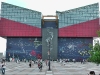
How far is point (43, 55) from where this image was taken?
371 feet

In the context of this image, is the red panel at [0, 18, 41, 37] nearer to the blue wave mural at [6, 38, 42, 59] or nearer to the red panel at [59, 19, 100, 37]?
the blue wave mural at [6, 38, 42, 59]

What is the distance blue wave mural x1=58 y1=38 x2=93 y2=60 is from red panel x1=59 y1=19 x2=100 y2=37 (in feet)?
10.7

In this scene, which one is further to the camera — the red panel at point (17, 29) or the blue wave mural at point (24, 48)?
the blue wave mural at point (24, 48)

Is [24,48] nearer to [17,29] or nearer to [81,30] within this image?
[17,29]

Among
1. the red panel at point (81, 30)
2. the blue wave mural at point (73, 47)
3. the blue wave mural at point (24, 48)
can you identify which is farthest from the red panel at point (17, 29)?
the blue wave mural at point (73, 47)

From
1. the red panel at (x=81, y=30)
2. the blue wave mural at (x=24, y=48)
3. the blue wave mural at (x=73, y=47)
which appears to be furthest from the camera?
the blue wave mural at (x=24, y=48)

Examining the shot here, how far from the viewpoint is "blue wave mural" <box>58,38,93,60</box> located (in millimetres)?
113188

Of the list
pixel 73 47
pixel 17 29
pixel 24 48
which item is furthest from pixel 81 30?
pixel 17 29

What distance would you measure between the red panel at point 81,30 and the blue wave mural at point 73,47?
10.7 ft

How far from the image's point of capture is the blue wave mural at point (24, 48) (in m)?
114

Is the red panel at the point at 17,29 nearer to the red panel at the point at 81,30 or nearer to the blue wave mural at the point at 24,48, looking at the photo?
the blue wave mural at the point at 24,48

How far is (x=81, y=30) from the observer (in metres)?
113

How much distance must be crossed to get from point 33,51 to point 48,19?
1632 cm

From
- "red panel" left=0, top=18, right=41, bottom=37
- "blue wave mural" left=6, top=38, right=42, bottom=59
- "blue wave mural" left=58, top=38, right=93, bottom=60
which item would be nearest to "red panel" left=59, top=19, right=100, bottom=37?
"blue wave mural" left=58, top=38, right=93, bottom=60
